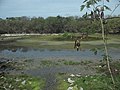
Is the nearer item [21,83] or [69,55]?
[21,83]

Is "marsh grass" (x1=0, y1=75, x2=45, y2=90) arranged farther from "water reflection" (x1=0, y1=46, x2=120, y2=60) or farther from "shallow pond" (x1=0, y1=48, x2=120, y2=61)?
"water reflection" (x1=0, y1=46, x2=120, y2=60)

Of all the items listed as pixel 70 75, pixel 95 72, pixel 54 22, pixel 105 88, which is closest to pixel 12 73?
pixel 70 75

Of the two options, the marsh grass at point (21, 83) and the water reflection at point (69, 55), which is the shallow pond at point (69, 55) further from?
the marsh grass at point (21, 83)

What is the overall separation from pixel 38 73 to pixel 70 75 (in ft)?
15.4

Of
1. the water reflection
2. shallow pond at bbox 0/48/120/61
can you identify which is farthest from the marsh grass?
the water reflection

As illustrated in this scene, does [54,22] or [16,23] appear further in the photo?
[16,23]

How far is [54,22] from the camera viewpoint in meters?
113

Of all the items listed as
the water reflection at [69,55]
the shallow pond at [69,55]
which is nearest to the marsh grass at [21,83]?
the shallow pond at [69,55]

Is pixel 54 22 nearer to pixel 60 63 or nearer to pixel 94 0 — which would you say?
pixel 60 63

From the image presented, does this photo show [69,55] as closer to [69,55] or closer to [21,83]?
[69,55]

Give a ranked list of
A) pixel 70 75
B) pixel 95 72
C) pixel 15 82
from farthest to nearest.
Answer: pixel 95 72
pixel 70 75
pixel 15 82

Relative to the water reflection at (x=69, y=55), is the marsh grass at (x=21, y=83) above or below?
above

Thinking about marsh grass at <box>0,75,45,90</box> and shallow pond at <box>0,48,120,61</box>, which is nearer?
marsh grass at <box>0,75,45,90</box>

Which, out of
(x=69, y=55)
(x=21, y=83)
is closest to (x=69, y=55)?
(x=69, y=55)
